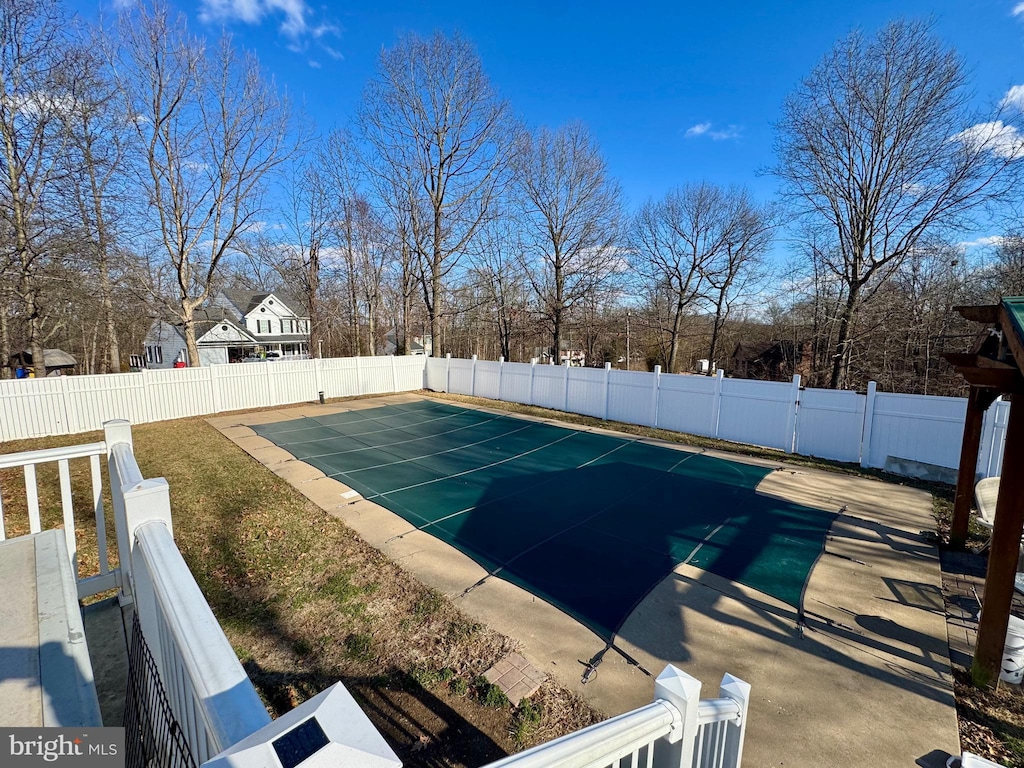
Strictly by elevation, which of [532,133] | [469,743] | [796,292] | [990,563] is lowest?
[469,743]

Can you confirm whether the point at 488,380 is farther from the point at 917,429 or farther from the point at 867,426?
the point at 917,429

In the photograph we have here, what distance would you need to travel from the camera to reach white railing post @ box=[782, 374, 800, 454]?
8.47 metres

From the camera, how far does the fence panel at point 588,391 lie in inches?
460

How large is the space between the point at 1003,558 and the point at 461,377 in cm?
1412

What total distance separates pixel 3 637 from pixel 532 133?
20107 mm

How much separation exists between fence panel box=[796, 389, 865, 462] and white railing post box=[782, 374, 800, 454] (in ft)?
0.17

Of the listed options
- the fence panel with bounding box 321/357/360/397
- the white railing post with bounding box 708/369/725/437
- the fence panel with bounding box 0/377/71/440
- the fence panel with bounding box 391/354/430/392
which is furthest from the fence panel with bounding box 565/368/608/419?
the fence panel with bounding box 0/377/71/440

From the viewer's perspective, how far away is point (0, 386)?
8992 mm

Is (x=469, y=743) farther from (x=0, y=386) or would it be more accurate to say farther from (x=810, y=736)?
(x=0, y=386)

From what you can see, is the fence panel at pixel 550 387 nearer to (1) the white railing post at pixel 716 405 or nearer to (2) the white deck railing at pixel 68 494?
(1) the white railing post at pixel 716 405

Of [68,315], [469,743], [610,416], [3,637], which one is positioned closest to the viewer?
[3,637]

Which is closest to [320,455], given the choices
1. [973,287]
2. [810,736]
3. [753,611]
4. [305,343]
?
[753,611]

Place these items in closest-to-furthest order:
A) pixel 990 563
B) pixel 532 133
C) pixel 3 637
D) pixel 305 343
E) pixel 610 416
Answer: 1. pixel 3 637
2. pixel 990 563
3. pixel 610 416
4. pixel 532 133
5. pixel 305 343

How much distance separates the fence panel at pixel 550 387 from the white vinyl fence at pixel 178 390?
601 centimetres
